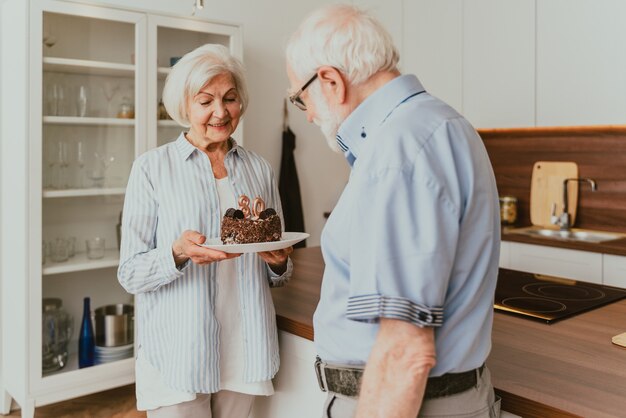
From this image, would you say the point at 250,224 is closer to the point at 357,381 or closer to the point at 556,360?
the point at 357,381

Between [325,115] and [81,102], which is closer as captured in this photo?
[325,115]

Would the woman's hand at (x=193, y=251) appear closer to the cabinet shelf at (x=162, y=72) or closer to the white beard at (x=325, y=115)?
the white beard at (x=325, y=115)

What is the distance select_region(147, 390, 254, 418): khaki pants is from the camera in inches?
58.8

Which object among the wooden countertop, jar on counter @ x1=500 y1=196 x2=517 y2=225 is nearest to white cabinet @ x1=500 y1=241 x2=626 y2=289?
jar on counter @ x1=500 y1=196 x2=517 y2=225

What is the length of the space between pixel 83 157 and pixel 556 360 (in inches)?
95.8

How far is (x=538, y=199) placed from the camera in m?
3.57

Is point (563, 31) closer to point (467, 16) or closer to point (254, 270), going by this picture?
point (467, 16)

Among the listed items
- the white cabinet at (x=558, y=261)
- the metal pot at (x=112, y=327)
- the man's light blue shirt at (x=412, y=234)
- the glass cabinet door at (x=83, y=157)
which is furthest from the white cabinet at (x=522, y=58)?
the man's light blue shirt at (x=412, y=234)

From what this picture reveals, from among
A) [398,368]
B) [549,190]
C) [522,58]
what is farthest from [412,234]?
[549,190]

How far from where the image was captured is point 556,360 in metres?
1.24

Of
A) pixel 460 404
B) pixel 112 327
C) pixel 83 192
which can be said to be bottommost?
pixel 112 327

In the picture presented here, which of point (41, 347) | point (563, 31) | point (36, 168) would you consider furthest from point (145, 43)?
point (563, 31)

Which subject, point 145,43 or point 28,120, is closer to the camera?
point 28,120

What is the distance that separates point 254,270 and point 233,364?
25 centimetres
